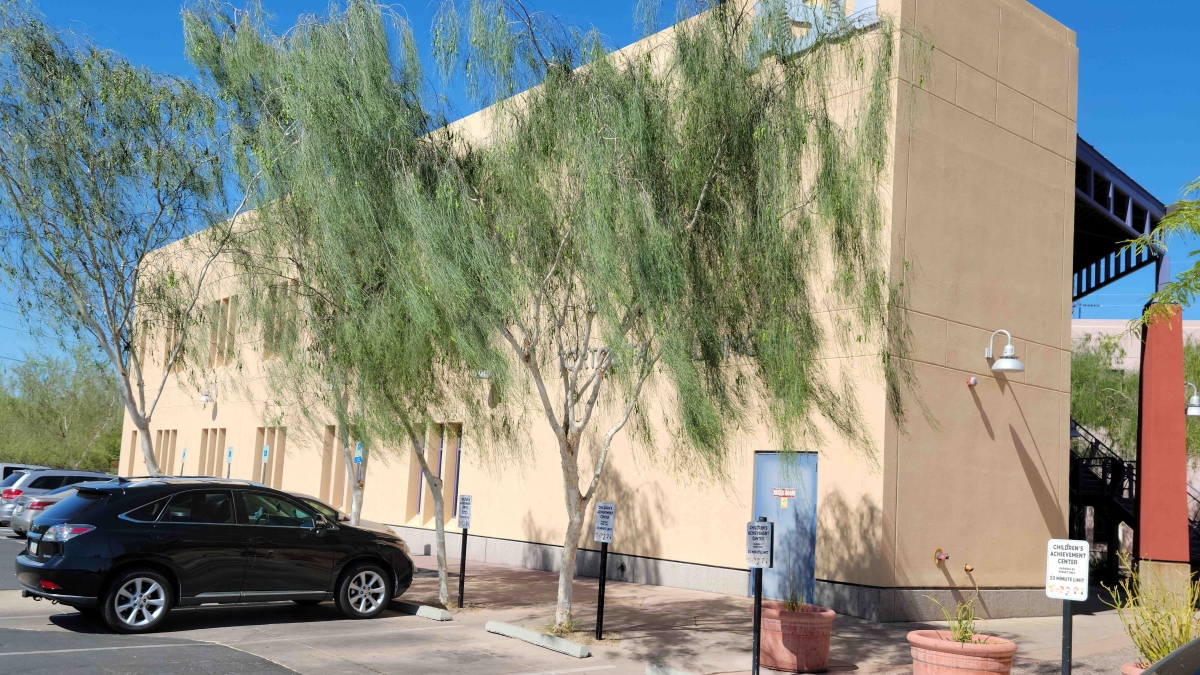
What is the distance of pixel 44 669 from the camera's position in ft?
28.4

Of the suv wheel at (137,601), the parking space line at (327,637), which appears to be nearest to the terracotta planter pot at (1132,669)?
the parking space line at (327,637)

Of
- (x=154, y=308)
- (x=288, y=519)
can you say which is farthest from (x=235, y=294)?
(x=288, y=519)

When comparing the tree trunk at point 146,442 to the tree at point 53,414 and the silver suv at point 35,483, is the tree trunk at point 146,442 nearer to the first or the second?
the silver suv at point 35,483

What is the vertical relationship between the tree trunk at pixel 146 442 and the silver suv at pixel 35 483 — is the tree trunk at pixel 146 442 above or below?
above

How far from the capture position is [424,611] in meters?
13.0

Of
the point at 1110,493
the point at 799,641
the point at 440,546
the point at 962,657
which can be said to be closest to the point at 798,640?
the point at 799,641

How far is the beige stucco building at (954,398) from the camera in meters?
14.5

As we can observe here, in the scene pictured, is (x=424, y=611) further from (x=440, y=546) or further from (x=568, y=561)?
(x=568, y=561)

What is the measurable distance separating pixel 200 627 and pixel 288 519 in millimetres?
1473

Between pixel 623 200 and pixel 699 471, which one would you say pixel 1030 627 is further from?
pixel 623 200

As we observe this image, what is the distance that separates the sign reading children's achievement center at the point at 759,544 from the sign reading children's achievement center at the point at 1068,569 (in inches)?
103

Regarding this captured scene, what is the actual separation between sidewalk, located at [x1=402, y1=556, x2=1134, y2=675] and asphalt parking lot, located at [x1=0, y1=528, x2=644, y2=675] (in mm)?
746

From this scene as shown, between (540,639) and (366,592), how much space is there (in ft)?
8.38

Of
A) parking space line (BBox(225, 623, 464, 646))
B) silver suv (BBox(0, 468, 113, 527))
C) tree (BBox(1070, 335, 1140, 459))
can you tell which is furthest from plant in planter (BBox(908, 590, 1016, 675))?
tree (BBox(1070, 335, 1140, 459))
